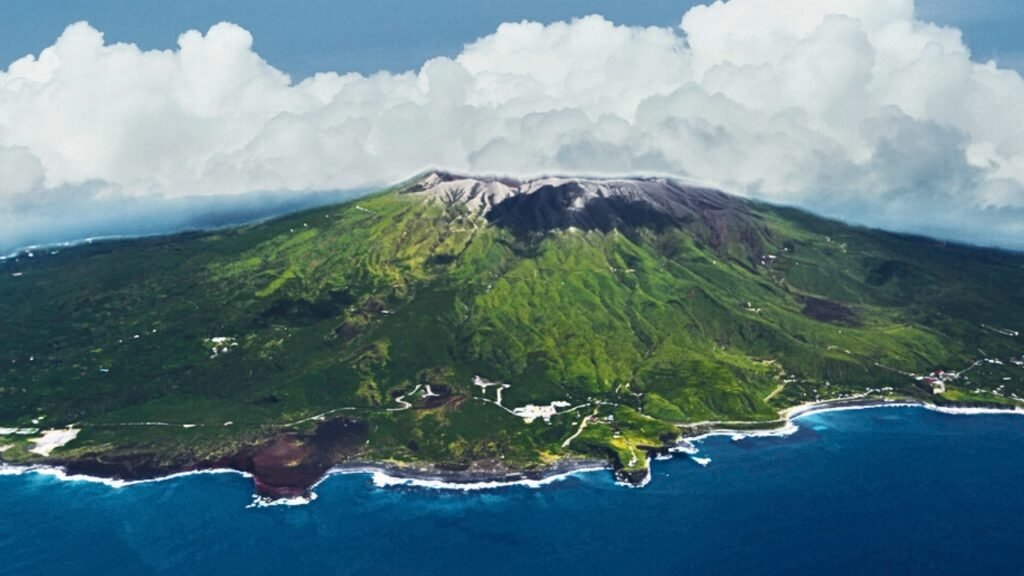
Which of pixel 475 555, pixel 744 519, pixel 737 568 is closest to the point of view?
pixel 737 568

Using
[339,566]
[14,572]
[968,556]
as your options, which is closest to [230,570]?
[339,566]

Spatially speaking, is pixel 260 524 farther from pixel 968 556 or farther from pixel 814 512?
pixel 968 556

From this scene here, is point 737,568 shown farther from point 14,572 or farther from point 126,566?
point 14,572

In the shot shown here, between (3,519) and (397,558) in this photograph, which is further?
(3,519)

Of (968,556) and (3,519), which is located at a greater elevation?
(3,519)

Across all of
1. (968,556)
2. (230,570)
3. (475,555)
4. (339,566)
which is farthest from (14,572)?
(968,556)

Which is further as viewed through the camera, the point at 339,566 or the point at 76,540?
the point at 76,540

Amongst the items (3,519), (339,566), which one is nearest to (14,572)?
(3,519)

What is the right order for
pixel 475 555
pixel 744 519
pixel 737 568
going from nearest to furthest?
pixel 737 568 < pixel 475 555 < pixel 744 519
